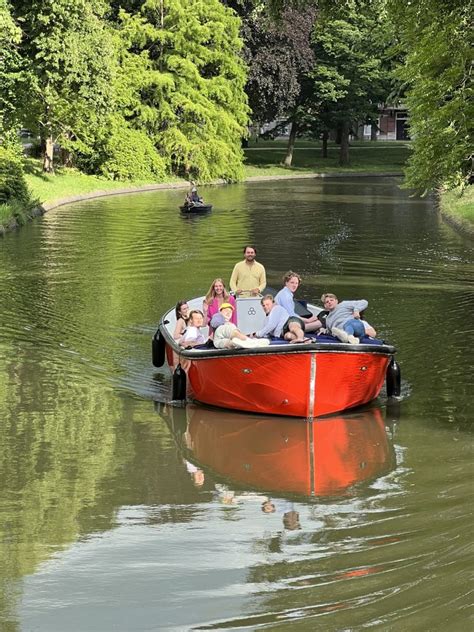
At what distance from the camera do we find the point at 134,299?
23531mm

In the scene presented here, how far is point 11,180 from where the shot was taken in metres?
41.9

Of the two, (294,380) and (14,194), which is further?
(14,194)

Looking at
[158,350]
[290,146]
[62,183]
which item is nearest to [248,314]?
[158,350]

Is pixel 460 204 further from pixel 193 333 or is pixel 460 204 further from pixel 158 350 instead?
pixel 193 333

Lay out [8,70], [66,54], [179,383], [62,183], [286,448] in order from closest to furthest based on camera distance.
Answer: [286,448]
[179,383]
[8,70]
[66,54]
[62,183]

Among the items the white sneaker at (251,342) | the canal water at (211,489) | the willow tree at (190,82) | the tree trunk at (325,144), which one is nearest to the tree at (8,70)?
the canal water at (211,489)

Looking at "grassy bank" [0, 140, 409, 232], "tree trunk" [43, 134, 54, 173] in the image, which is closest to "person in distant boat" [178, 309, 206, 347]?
"grassy bank" [0, 140, 409, 232]

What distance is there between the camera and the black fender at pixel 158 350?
1670 cm

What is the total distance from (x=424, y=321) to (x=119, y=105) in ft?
150

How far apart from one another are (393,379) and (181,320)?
2.97 metres

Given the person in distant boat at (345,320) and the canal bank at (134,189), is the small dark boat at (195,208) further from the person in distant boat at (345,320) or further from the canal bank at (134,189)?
the person in distant boat at (345,320)

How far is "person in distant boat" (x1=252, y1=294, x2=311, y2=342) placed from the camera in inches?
544

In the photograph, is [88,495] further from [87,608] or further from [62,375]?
[62,375]

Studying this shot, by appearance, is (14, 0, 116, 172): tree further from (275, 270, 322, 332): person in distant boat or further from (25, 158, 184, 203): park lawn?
(275, 270, 322, 332): person in distant boat
